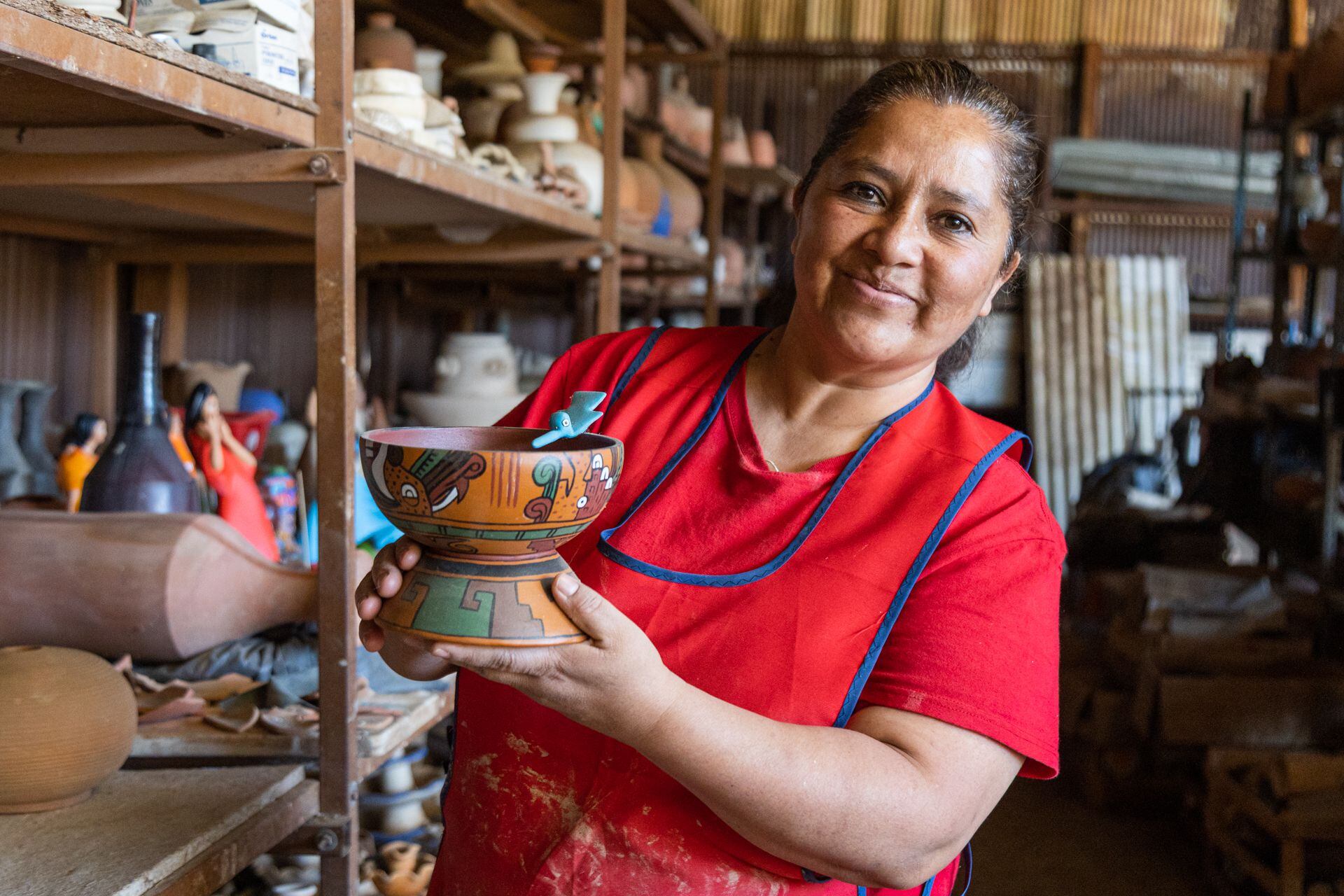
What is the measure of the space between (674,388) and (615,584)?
290mm

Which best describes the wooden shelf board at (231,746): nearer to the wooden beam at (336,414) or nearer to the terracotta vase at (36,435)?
the wooden beam at (336,414)

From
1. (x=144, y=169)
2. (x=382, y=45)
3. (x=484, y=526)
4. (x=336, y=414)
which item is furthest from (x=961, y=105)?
(x=382, y=45)

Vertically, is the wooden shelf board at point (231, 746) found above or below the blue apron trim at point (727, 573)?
below

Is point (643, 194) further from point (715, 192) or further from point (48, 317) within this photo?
point (48, 317)

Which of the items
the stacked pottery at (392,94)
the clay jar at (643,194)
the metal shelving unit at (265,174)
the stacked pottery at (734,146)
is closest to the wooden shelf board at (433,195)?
the metal shelving unit at (265,174)

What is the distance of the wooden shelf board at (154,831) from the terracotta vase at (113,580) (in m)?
0.27

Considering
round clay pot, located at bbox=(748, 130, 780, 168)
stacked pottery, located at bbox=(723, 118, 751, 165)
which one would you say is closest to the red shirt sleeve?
stacked pottery, located at bbox=(723, 118, 751, 165)

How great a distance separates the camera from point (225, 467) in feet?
7.16

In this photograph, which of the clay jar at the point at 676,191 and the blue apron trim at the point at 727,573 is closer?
the blue apron trim at the point at 727,573

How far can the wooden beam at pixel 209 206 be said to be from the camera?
2.04 m

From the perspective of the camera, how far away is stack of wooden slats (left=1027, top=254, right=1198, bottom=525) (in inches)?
306

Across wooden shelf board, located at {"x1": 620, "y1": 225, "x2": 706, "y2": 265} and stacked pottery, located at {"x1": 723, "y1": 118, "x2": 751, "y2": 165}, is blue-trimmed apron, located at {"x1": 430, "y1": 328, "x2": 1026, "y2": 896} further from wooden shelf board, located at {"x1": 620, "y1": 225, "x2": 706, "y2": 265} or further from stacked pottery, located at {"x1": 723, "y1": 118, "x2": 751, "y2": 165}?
stacked pottery, located at {"x1": 723, "y1": 118, "x2": 751, "y2": 165}

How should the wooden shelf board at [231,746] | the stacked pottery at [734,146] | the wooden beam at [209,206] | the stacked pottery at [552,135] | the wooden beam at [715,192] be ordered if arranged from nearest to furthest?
the wooden shelf board at [231,746]
the wooden beam at [209,206]
the stacked pottery at [552,135]
the wooden beam at [715,192]
the stacked pottery at [734,146]

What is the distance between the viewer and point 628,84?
4316 mm
